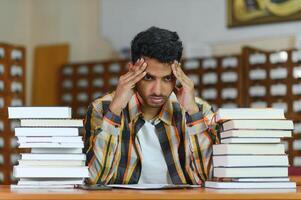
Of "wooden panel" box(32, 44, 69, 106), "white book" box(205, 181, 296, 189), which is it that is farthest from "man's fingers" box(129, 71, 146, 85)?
"wooden panel" box(32, 44, 69, 106)

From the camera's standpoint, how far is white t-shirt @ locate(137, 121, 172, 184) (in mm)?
3104

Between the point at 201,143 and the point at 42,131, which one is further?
the point at 201,143

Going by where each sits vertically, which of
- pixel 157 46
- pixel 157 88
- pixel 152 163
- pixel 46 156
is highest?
pixel 157 46

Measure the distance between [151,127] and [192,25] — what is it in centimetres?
403

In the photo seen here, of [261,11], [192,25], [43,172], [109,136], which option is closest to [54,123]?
[43,172]

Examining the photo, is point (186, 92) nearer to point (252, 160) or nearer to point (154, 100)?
point (154, 100)

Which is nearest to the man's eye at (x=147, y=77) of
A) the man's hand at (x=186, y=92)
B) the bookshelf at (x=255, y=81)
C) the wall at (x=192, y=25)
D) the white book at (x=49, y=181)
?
the man's hand at (x=186, y=92)

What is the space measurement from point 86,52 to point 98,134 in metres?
4.98

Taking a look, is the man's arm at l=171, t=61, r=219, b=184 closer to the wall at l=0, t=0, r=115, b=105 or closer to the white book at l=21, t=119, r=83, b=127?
the white book at l=21, t=119, r=83, b=127

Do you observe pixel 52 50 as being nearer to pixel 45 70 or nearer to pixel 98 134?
pixel 45 70

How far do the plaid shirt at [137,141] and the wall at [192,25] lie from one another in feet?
11.6

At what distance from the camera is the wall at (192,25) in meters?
6.66

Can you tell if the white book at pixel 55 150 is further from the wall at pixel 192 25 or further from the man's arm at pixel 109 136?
the wall at pixel 192 25

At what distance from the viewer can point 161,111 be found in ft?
10.5
